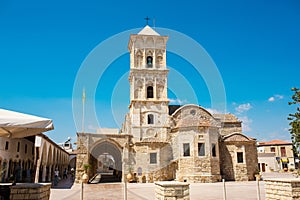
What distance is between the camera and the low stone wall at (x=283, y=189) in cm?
770

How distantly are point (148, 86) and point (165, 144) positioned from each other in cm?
863

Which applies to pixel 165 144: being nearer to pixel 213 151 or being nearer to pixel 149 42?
pixel 213 151

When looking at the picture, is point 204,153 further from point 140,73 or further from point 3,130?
point 3,130

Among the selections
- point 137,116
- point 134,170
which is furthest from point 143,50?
point 134,170

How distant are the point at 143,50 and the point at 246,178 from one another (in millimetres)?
18787

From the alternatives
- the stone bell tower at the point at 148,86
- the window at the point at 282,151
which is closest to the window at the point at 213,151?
the stone bell tower at the point at 148,86

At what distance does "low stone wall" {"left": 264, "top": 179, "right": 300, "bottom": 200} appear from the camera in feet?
25.2

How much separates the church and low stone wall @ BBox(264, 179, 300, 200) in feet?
50.1

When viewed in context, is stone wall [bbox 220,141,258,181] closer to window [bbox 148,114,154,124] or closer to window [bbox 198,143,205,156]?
window [bbox 198,143,205,156]

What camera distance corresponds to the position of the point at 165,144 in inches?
1030

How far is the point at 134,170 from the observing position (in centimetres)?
2514

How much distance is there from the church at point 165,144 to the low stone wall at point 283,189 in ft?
50.1

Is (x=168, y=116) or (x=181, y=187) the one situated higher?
(x=168, y=116)

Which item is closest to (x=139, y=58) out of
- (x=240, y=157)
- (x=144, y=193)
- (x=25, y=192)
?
(x=240, y=157)
